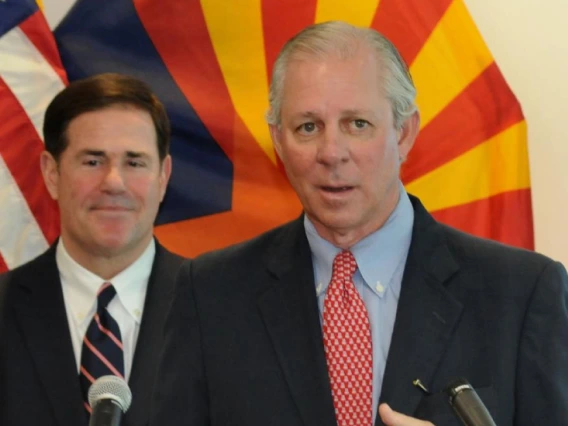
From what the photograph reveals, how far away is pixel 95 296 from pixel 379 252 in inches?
34.3

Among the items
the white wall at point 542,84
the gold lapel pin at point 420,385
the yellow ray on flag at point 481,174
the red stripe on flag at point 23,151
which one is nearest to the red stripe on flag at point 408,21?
the white wall at point 542,84

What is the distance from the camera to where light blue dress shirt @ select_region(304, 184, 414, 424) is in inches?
61.4

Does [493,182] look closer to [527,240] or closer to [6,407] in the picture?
[527,240]

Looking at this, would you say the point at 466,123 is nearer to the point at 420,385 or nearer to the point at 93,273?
the point at 93,273

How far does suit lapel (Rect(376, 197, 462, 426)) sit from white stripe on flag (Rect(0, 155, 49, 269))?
1312mm

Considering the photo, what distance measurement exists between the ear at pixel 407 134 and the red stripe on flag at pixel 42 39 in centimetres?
127

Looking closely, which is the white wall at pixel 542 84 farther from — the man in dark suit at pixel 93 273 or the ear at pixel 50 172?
the ear at pixel 50 172

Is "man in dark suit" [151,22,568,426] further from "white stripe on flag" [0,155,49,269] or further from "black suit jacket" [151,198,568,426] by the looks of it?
"white stripe on flag" [0,155,49,269]

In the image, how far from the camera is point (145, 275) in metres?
2.30

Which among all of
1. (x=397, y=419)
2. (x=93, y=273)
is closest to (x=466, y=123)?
(x=93, y=273)

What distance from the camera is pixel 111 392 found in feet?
3.85

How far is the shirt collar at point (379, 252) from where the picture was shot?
1.58 meters

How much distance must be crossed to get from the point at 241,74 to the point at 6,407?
1.03 metres

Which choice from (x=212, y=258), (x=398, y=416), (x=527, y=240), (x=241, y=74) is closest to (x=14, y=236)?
(x=241, y=74)
